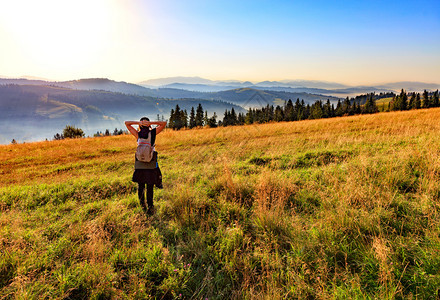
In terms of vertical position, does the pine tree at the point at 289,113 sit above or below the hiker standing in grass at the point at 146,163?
above

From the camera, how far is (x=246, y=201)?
4754 millimetres

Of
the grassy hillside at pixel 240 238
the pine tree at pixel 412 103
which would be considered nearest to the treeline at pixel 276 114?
the pine tree at pixel 412 103

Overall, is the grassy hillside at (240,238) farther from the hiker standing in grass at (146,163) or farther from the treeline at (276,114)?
the treeline at (276,114)

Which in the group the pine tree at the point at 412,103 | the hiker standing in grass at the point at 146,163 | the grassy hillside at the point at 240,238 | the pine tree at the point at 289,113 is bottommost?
the grassy hillside at the point at 240,238

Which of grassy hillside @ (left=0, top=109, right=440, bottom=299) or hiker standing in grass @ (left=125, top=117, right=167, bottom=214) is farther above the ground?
hiker standing in grass @ (left=125, top=117, right=167, bottom=214)

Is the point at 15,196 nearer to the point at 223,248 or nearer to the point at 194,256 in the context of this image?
the point at 194,256

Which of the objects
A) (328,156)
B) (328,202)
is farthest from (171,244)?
(328,156)

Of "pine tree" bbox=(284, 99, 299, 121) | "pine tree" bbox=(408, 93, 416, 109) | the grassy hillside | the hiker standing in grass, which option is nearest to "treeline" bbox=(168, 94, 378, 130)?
"pine tree" bbox=(284, 99, 299, 121)

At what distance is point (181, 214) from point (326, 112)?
96.0 metres

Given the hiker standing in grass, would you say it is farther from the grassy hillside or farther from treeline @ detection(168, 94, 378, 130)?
treeline @ detection(168, 94, 378, 130)

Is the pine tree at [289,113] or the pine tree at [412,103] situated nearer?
the pine tree at [289,113]

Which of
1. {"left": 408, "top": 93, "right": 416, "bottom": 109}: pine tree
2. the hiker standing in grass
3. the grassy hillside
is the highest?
{"left": 408, "top": 93, "right": 416, "bottom": 109}: pine tree

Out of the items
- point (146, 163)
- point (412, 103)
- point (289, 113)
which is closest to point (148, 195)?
point (146, 163)

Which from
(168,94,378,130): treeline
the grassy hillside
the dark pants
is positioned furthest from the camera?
(168,94,378,130): treeline
